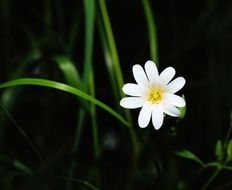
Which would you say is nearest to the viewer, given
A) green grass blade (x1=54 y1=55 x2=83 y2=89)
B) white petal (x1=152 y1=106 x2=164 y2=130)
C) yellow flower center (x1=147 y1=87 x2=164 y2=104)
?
white petal (x1=152 y1=106 x2=164 y2=130)

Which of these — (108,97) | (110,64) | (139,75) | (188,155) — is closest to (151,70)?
(139,75)

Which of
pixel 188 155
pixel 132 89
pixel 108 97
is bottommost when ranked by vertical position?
pixel 188 155

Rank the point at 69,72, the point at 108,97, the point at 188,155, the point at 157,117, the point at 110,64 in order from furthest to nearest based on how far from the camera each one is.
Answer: the point at 108,97 < the point at 110,64 < the point at 69,72 < the point at 188,155 < the point at 157,117

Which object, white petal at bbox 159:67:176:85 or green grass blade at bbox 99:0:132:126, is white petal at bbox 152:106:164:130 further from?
green grass blade at bbox 99:0:132:126

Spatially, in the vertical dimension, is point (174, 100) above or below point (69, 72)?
below

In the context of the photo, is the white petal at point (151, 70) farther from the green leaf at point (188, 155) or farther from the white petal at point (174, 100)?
the green leaf at point (188, 155)

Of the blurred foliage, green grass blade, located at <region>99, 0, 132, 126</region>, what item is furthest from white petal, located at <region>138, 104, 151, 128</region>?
green grass blade, located at <region>99, 0, 132, 126</region>

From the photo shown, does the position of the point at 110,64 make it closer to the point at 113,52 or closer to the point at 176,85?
the point at 113,52
